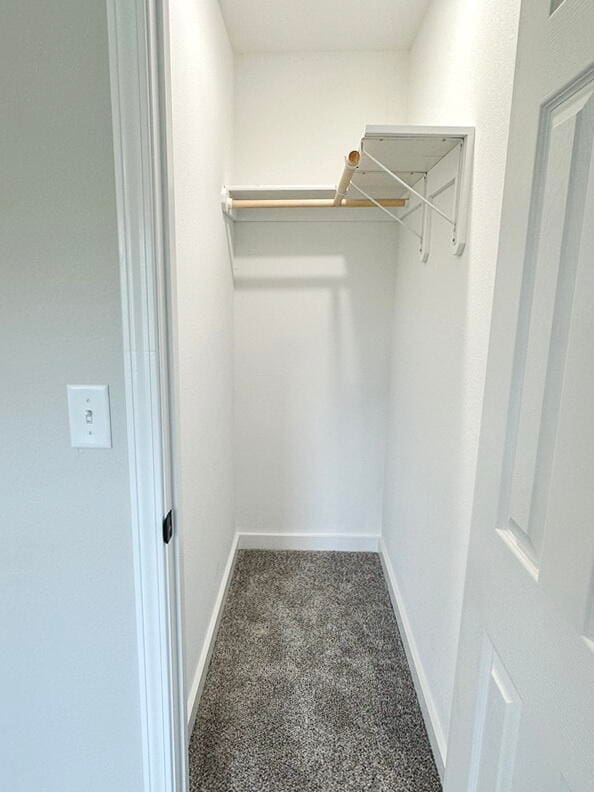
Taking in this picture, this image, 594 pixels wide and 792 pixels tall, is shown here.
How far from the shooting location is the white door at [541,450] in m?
0.54

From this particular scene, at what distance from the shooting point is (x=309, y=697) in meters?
1.67

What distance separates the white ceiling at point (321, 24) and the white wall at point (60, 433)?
1.51 metres

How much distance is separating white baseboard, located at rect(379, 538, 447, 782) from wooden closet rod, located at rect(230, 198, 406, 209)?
5.81ft

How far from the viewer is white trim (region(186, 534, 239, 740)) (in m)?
1.55

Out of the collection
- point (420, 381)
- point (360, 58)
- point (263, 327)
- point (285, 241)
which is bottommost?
point (420, 381)

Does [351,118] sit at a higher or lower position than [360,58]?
lower

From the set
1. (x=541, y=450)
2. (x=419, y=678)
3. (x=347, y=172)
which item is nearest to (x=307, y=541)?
(x=419, y=678)

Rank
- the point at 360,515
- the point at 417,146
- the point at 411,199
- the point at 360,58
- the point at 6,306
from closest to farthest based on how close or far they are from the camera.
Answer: the point at 6,306
the point at 417,146
the point at 411,199
the point at 360,58
the point at 360,515

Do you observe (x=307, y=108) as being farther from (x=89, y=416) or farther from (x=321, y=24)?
(x=89, y=416)

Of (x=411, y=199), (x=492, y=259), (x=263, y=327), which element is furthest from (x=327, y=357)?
(x=492, y=259)

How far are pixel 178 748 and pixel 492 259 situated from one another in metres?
1.32

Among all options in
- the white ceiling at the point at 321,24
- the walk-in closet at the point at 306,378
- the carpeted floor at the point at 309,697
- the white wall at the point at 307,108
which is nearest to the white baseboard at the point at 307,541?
the walk-in closet at the point at 306,378

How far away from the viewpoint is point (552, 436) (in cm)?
62

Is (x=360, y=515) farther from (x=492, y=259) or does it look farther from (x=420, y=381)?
(x=492, y=259)
